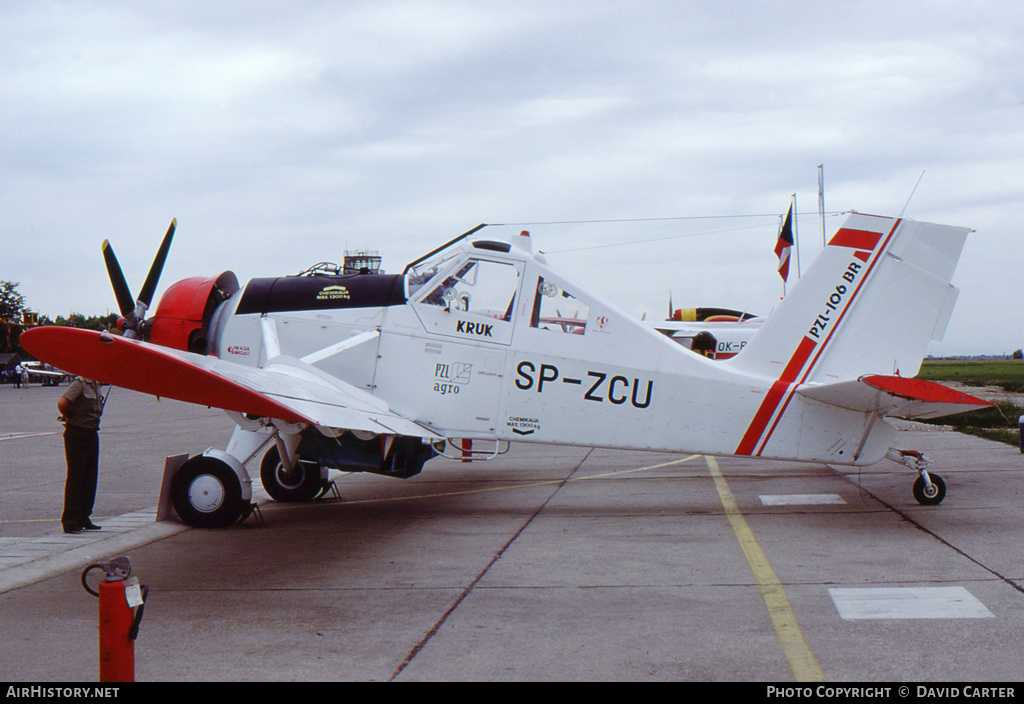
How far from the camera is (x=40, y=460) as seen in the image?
1526 centimetres

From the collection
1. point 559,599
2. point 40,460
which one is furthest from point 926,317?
point 40,460

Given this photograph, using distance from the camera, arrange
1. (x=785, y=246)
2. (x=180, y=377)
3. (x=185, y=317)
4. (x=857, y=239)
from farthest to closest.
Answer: (x=785, y=246), (x=185, y=317), (x=857, y=239), (x=180, y=377)

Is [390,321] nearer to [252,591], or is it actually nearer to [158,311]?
[158,311]

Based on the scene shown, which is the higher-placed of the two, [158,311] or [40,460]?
[158,311]

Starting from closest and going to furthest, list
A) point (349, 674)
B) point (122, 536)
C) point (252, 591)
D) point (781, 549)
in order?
1. point (349, 674)
2. point (252, 591)
3. point (781, 549)
4. point (122, 536)

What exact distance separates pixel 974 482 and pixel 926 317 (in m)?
2.96

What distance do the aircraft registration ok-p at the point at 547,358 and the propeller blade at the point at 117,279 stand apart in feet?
0.05

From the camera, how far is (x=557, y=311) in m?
9.29

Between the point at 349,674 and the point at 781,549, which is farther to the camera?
the point at 781,549

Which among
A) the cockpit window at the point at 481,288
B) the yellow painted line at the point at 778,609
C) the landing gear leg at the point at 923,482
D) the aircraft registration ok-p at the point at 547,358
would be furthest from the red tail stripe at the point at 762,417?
the cockpit window at the point at 481,288

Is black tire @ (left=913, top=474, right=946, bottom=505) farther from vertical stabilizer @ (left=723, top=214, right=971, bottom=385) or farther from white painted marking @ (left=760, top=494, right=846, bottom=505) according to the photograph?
vertical stabilizer @ (left=723, top=214, right=971, bottom=385)

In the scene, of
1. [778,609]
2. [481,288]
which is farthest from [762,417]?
[778,609]

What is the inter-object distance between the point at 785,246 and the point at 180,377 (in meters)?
21.1

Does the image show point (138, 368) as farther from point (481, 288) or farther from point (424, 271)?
point (424, 271)
